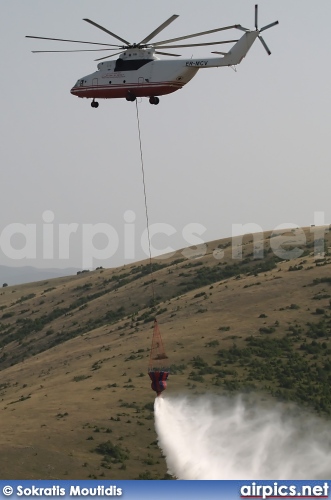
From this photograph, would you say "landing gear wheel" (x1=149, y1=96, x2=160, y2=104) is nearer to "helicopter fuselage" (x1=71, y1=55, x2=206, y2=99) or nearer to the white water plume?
"helicopter fuselage" (x1=71, y1=55, x2=206, y2=99)

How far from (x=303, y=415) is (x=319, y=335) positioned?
1724 cm

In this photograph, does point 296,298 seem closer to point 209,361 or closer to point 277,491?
point 209,361

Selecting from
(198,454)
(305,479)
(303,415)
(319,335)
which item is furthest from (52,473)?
(319,335)

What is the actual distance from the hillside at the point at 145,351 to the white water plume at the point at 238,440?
5.06 feet

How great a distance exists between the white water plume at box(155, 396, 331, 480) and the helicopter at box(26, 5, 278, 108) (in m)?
21.6

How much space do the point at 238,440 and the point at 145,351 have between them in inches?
1023

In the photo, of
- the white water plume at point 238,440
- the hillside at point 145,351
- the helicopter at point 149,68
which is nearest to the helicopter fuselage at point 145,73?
the helicopter at point 149,68

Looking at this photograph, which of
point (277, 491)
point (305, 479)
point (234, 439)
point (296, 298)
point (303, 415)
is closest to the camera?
point (277, 491)

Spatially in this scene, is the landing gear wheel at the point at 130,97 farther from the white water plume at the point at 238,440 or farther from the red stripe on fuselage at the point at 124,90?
the white water plume at the point at 238,440

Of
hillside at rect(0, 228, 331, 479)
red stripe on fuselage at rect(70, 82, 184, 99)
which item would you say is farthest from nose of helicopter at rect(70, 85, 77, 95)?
hillside at rect(0, 228, 331, 479)

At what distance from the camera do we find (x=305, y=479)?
201 feet

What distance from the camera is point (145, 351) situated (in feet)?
301

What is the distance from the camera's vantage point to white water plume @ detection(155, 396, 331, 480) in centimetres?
6269

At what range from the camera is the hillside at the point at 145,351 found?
67.4m
